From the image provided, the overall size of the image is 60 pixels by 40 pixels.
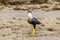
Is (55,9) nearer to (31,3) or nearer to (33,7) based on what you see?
(33,7)

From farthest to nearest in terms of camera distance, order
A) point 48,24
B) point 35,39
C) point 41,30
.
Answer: point 48,24 → point 41,30 → point 35,39

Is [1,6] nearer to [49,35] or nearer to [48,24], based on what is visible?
[48,24]

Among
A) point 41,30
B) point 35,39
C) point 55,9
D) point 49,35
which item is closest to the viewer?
point 35,39

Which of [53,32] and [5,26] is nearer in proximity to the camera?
[53,32]

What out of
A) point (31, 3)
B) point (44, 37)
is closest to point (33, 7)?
point (31, 3)

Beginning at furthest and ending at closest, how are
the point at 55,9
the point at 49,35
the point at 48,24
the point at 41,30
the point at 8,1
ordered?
the point at 8,1 → the point at 55,9 → the point at 48,24 → the point at 41,30 → the point at 49,35

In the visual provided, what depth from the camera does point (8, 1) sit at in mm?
20062

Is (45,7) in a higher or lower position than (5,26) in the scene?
lower

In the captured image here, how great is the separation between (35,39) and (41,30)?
1.59 m

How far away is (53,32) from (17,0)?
9949 millimetres

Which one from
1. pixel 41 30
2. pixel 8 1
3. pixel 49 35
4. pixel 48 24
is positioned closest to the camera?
pixel 49 35

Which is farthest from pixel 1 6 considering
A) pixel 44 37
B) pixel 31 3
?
pixel 44 37

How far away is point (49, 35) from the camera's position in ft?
33.6

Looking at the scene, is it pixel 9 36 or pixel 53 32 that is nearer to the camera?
pixel 9 36
